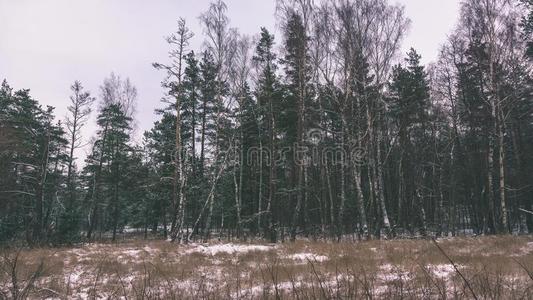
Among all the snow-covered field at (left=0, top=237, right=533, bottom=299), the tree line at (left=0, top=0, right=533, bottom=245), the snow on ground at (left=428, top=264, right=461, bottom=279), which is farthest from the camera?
the tree line at (left=0, top=0, right=533, bottom=245)

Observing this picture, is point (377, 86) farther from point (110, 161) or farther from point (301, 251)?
point (110, 161)

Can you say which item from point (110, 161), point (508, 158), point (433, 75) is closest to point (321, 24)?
point (433, 75)

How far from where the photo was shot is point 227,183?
28.9 meters

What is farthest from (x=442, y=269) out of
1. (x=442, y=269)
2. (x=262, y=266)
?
(x=262, y=266)

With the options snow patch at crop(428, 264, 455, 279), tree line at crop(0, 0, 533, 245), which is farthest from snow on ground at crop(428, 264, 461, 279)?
tree line at crop(0, 0, 533, 245)

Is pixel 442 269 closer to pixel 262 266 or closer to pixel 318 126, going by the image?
pixel 262 266

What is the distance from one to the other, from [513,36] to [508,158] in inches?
521

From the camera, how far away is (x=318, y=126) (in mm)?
20750

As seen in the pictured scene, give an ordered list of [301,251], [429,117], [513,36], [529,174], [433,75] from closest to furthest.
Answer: [301,251] → [513,36] → [529,174] → [433,75] → [429,117]

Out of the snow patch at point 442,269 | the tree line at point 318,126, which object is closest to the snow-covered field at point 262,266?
the snow patch at point 442,269

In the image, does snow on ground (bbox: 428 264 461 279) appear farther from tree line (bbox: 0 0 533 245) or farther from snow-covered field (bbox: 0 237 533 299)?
tree line (bbox: 0 0 533 245)

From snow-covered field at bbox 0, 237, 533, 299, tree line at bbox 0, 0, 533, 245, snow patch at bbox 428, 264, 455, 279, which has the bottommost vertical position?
snow-covered field at bbox 0, 237, 533, 299

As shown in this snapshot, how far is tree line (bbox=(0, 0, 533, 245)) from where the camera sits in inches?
612

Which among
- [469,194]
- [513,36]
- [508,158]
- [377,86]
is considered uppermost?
[513,36]
